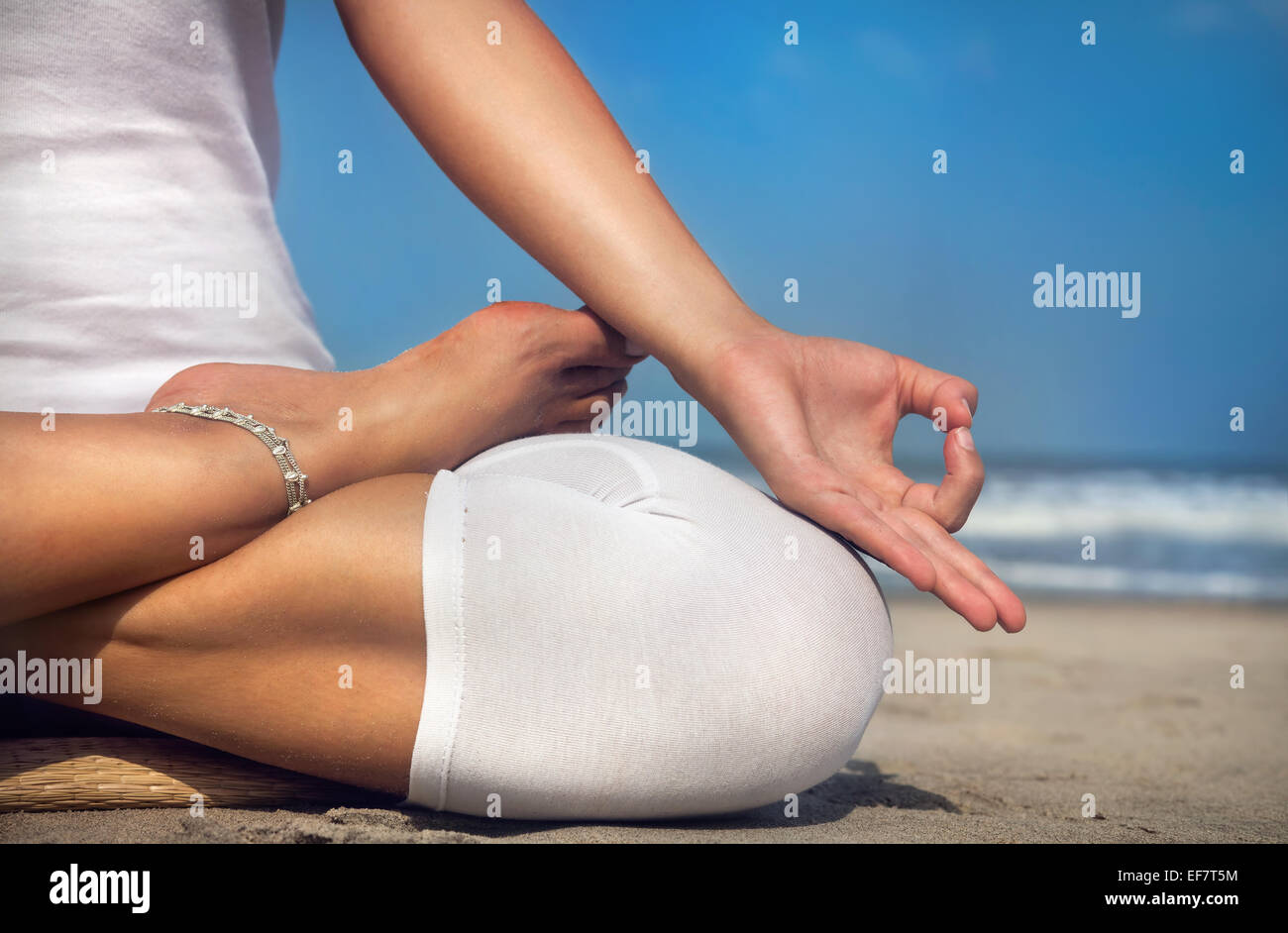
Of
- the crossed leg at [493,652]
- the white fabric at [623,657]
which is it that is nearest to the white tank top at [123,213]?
the crossed leg at [493,652]

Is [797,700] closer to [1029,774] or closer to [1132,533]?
[1029,774]

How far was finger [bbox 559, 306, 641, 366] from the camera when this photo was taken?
3.66 feet

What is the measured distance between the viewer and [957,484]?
3.28 feet

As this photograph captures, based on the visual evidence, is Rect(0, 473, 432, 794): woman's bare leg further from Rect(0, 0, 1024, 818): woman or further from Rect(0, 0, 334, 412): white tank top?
Rect(0, 0, 334, 412): white tank top

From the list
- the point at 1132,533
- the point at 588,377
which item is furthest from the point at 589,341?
the point at 1132,533

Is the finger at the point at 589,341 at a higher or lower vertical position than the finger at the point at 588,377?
higher

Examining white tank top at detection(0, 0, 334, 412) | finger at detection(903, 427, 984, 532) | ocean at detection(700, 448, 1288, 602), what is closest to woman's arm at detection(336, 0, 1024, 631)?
finger at detection(903, 427, 984, 532)

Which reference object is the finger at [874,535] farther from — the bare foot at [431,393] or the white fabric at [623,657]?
the bare foot at [431,393]

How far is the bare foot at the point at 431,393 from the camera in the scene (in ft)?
3.23

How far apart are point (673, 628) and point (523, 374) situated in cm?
39

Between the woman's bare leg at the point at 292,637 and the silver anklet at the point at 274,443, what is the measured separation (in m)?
0.04

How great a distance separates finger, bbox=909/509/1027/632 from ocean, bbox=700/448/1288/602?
4.16 m

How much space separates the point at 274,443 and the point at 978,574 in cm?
72
